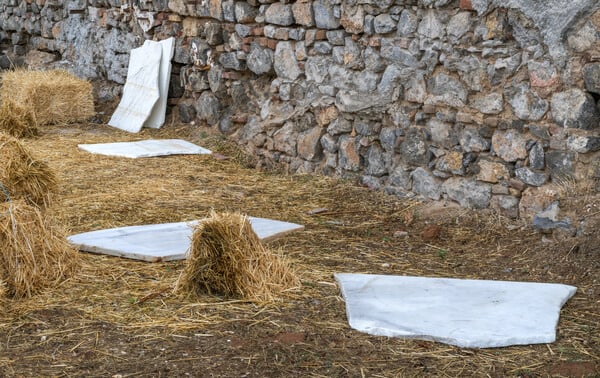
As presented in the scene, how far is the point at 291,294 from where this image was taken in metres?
4.69

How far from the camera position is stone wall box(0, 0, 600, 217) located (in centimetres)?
550

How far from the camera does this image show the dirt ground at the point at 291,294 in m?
3.85

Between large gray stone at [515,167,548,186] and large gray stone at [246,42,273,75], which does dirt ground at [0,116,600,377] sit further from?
large gray stone at [246,42,273,75]

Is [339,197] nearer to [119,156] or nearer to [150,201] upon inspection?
[150,201]

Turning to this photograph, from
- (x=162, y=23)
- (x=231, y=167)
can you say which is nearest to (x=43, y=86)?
(x=162, y=23)

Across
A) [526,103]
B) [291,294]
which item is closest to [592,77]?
[526,103]

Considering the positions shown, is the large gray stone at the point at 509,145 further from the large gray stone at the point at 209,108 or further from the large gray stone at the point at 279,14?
the large gray stone at the point at 209,108

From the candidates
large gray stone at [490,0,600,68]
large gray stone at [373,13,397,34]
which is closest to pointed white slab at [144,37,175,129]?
large gray stone at [373,13,397,34]

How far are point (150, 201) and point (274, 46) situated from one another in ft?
6.54

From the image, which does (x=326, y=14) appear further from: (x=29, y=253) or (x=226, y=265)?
(x=29, y=253)

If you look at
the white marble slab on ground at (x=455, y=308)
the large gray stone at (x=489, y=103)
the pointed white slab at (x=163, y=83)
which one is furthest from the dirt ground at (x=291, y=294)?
the pointed white slab at (x=163, y=83)

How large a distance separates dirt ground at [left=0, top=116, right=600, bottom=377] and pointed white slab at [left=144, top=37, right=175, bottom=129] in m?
1.88

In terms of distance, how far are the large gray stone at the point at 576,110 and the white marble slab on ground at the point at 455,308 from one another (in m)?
1.12

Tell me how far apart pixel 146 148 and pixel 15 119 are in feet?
5.27
